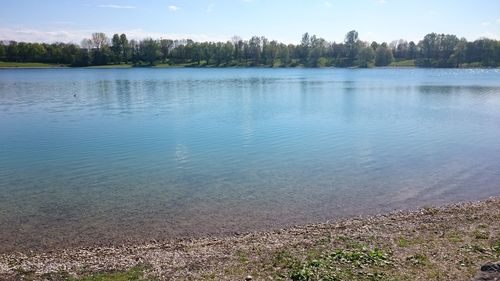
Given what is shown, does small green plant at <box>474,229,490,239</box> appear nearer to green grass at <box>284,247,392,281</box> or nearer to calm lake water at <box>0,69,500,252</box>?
green grass at <box>284,247,392,281</box>

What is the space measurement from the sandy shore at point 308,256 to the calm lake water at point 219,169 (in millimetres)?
2080

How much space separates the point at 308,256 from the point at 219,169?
13.9 metres

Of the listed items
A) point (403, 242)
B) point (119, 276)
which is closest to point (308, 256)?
point (403, 242)

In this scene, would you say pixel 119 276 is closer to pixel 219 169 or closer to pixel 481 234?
pixel 481 234

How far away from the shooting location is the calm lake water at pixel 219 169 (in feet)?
60.7

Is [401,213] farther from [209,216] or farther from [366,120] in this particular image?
[366,120]

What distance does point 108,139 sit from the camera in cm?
3569

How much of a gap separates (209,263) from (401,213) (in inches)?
410

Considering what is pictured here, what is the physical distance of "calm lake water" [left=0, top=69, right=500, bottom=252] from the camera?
60.7ft

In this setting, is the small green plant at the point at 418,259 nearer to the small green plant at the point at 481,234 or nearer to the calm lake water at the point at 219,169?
the small green plant at the point at 481,234

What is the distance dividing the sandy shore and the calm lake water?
2080 mm

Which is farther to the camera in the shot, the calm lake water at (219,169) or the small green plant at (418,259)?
the calm lake water at (219,169)

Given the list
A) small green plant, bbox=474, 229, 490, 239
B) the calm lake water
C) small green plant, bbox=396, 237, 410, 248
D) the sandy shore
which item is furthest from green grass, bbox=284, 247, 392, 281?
the calm lake water

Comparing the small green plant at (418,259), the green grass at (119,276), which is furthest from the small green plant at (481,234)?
the green grass at (119,276)
